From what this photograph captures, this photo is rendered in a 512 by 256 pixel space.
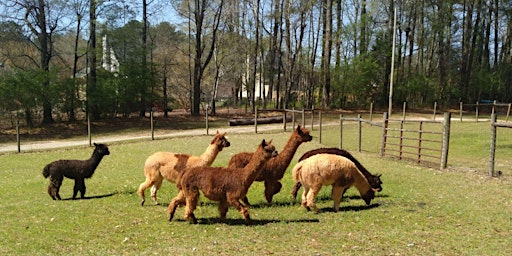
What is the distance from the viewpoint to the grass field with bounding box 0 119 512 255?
586 cm

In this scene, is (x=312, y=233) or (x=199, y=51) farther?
(x=199, y=51)

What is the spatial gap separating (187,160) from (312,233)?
116 inches

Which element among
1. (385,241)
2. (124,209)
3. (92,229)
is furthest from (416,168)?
(92,229)

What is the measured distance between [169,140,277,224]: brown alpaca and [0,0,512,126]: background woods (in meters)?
23.6

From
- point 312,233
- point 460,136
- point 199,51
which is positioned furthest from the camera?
point 199,51

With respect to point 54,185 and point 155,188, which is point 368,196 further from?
point 54,185

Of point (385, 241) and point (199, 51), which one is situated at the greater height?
point (199, 51)

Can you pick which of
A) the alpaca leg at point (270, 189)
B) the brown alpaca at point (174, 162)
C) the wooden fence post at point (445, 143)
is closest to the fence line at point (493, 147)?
the wooden fence post at point (445, 143)

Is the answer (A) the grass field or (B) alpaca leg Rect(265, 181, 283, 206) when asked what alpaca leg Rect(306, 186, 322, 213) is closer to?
(A) the grass field

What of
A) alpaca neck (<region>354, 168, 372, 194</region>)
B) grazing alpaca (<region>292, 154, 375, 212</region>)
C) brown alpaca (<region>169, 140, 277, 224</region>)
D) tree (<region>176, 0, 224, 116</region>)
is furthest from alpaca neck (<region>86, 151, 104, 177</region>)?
tree (<region>176, 0, 224, 116</region>)

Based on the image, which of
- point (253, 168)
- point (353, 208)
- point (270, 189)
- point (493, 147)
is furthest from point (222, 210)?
point (493, 147)

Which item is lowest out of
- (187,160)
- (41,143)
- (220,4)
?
(41,143)

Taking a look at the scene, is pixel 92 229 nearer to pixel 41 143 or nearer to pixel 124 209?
pixel 124 209

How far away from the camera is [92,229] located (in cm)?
Result: 680
